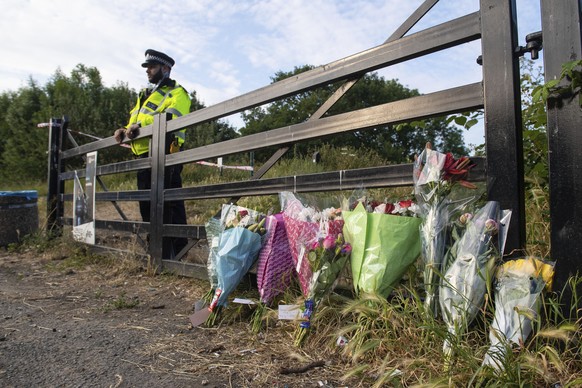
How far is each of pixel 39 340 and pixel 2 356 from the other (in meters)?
0.27

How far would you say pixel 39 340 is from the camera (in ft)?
8.26

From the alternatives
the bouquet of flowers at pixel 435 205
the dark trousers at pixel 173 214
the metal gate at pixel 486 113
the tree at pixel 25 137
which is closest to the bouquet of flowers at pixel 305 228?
the metal gate at pixel 486 113

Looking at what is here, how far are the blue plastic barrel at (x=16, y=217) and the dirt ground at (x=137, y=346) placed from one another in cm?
323

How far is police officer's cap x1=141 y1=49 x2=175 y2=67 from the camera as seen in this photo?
5.34m

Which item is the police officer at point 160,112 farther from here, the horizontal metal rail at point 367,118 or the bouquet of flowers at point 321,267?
the bouquet of flowers at point 321,267

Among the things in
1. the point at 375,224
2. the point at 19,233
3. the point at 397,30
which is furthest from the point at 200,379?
the point at 19,233

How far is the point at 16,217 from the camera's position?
6707 millimetres

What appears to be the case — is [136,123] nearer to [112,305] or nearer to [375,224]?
[112,305]

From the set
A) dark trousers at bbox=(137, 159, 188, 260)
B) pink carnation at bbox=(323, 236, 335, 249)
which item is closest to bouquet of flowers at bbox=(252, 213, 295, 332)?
pink carnation at bbox=(323, 236, 335, 249)

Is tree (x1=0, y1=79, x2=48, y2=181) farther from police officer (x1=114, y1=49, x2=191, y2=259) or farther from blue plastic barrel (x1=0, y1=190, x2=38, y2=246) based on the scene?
police officer (x1=114, y1=49, x2=191, y2=259)

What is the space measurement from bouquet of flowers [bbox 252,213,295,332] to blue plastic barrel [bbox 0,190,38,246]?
5.41 meters

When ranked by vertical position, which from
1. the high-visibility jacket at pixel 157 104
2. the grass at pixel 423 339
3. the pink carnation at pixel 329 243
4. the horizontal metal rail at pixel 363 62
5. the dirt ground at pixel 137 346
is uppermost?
the high-visibility jacket at pixel 157 104

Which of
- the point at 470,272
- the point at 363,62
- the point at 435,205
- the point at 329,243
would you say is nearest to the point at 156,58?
the point at 363,62

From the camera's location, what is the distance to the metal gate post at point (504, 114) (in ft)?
6.50
